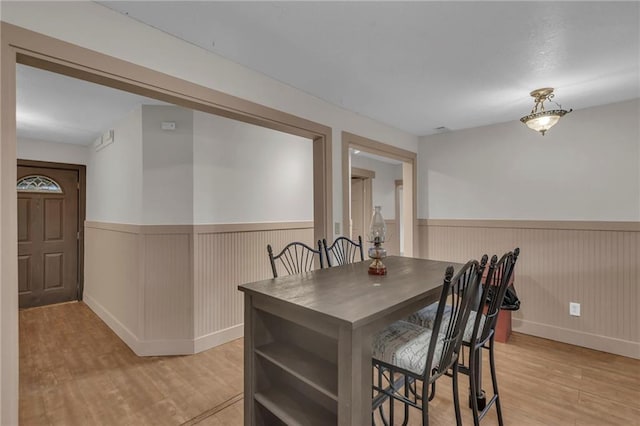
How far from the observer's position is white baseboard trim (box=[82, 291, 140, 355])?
2.92m

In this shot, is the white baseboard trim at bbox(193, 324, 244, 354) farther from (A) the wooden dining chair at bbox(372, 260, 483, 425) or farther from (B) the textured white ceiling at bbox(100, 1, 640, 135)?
(B) the textured white ceiling at bbox(100, 1, 640, 135)

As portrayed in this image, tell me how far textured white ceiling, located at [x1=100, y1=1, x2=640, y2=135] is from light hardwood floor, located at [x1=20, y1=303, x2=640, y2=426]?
2319 millimetres

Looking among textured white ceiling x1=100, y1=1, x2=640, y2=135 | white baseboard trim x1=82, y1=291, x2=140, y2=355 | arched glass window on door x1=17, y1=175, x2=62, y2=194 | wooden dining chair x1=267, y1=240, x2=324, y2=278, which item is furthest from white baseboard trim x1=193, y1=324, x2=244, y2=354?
arched glass window on door x1=17, y1=175, x2=62, y2=194

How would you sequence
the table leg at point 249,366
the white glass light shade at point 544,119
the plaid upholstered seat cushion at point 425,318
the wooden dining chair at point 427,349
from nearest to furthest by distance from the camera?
the wooden dining chair at point 427,349
the table leg at point 249,366
the plaid upholstered seat cushion at point 425,318
the white glass light shade at point 544,119

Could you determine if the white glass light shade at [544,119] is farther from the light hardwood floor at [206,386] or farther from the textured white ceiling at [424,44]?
the light hardwood floor at [206,386]

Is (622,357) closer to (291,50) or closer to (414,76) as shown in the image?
(414,76)

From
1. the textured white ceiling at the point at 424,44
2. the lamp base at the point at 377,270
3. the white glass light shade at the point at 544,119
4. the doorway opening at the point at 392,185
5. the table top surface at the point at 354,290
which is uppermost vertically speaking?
the textured white ceiling at the point at 424,44

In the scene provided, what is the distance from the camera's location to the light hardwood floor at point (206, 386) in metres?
1.98

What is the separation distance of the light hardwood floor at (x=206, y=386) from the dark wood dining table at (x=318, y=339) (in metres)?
0.64

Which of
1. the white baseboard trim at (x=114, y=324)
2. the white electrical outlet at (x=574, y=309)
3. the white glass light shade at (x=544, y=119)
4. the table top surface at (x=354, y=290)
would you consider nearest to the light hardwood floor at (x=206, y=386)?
the white baseboard trim at (x=114, y=324)

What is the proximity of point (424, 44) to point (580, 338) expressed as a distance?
3.17m

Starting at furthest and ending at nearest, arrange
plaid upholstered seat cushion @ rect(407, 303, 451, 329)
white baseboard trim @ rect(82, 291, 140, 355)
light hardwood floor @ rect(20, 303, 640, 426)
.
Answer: white baseboard trim @ rect(82, 291, 140, 355)
light hardwood floor @ rect(20, 303, 640, 426)
plaid upholstered seat cushion @ rect(407, 303, 451, 329)

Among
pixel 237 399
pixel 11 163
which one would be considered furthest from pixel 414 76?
pixel 237 399

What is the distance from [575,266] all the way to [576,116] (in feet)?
4.86
